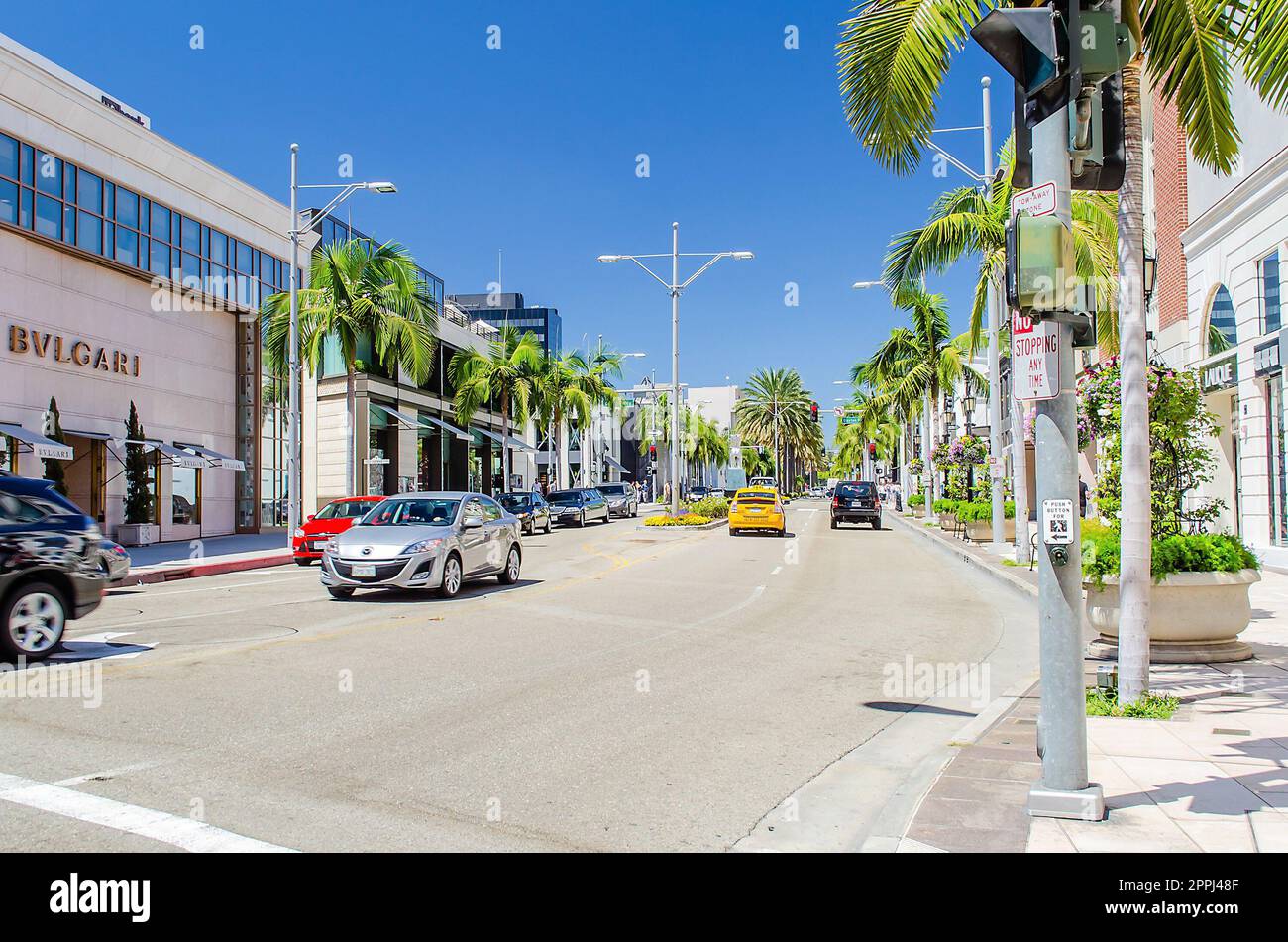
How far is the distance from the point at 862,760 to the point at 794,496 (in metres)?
107

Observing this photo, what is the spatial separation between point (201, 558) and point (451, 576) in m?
11.7

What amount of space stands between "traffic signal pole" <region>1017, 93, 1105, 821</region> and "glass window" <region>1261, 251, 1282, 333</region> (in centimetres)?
1621

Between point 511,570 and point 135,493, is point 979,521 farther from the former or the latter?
point 135,493

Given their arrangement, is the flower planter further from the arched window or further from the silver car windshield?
the arched window

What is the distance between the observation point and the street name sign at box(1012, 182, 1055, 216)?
17.3ft

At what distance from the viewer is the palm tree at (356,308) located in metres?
30.0

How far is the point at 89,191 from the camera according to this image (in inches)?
1067

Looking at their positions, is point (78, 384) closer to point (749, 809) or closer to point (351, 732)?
point (351, 732)

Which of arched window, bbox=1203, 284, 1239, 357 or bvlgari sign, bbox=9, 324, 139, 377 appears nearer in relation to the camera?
arched window, bbox=1203, 284, 1239, 357

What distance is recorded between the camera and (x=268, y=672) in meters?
9.02

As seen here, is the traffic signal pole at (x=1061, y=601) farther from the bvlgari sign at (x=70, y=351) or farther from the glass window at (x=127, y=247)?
the glass window at (x=127, y=247)

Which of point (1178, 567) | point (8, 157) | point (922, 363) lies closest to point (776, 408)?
point (922, 363)

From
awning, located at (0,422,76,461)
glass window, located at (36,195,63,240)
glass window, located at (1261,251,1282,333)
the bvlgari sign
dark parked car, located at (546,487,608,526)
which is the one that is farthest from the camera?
dark parked car, located at (546,487,608,526)

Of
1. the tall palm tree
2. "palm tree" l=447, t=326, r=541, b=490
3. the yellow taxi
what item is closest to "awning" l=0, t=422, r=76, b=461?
the yellow taxi
